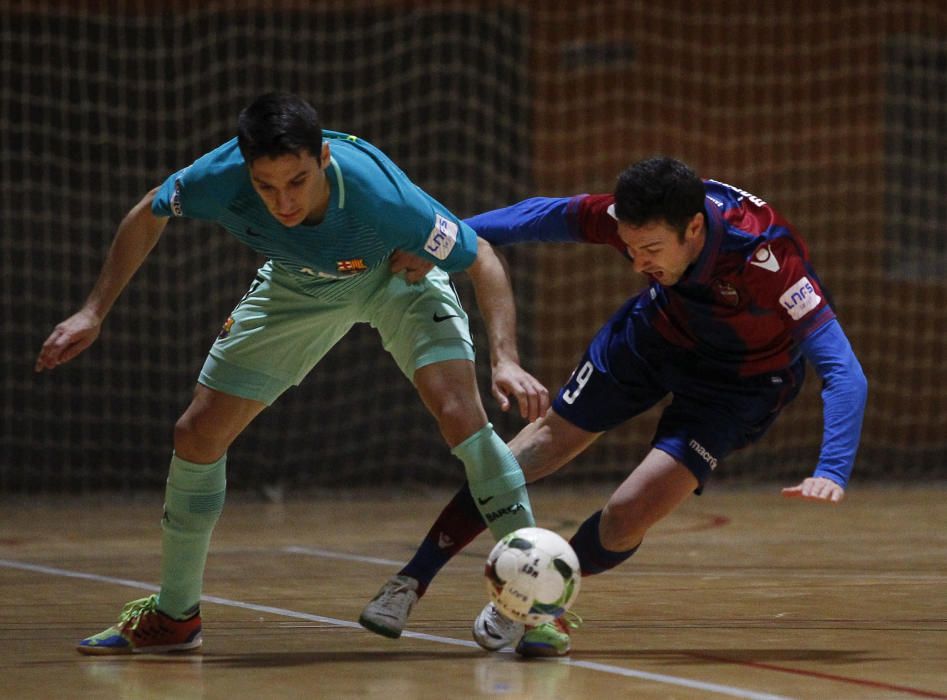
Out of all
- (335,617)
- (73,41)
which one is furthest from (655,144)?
(335,617)

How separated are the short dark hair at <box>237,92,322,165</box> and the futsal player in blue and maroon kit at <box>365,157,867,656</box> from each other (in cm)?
80

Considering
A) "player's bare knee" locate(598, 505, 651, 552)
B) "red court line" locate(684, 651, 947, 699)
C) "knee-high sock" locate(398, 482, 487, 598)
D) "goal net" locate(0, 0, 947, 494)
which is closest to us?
"red court line" locate(684, 651, 947, 699)

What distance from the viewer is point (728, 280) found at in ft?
13.4

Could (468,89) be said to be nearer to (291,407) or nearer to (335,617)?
(291,407)

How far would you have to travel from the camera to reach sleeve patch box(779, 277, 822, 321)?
3.92 m

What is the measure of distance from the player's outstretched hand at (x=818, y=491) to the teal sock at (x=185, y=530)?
1.54 m

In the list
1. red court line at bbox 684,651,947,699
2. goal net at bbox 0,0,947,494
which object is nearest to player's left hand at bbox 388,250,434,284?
red court line at bbox 684,651,947,699

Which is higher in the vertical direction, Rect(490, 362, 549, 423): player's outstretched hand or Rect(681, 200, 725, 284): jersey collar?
Rect(681, 200, 725, 284): jersey collar

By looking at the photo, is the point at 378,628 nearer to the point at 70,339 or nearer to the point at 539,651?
the point at 539,651

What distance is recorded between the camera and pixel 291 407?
1013cm

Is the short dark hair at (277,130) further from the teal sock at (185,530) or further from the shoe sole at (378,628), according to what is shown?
the shoe sole at (378,628)

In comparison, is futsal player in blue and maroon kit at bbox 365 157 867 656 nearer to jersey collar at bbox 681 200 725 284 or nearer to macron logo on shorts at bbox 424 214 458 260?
jersey collar at bbox 681 200 725 284

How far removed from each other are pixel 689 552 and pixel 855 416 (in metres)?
2.96

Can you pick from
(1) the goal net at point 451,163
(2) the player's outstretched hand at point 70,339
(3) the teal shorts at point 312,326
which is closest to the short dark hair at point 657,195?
(3) the teal shorts at point 312,326
